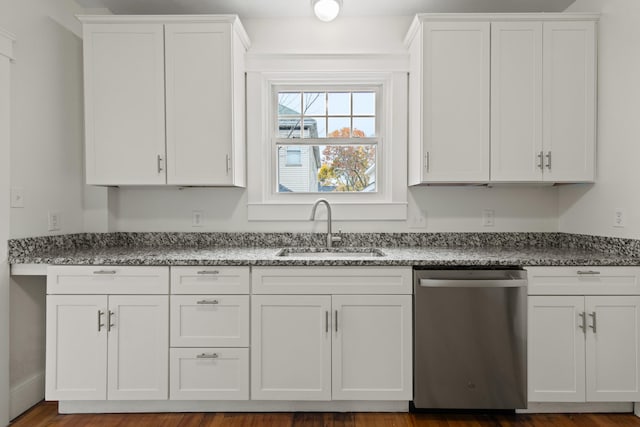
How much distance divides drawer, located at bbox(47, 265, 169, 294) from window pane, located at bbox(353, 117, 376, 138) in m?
1.67

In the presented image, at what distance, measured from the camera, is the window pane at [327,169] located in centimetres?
314

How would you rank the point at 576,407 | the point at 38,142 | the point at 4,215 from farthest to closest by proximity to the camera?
the point at 38,142, the point at 576,407, the point at 4,215

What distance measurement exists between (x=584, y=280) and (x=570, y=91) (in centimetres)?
118

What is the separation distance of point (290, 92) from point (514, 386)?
2.41m

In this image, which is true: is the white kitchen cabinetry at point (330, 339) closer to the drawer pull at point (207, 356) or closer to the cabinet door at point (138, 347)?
the drawer pull at point (207, 356)

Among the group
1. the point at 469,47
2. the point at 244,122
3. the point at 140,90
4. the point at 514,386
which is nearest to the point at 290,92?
the point at 244,122

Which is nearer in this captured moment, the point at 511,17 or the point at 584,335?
the point at 584,335

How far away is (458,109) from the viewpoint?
2.64 m

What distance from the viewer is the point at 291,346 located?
2.34 metres

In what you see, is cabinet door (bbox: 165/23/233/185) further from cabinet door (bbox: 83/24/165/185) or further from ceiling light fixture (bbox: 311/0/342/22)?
ceiling light fixture (bbox: 311/0/342/22)

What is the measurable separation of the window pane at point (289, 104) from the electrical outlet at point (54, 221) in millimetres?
1629

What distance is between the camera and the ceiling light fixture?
258 centimetres

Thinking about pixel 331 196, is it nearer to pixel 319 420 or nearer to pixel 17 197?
pixel 319 420

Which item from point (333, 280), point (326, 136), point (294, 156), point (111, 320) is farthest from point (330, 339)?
point (326, 136)
